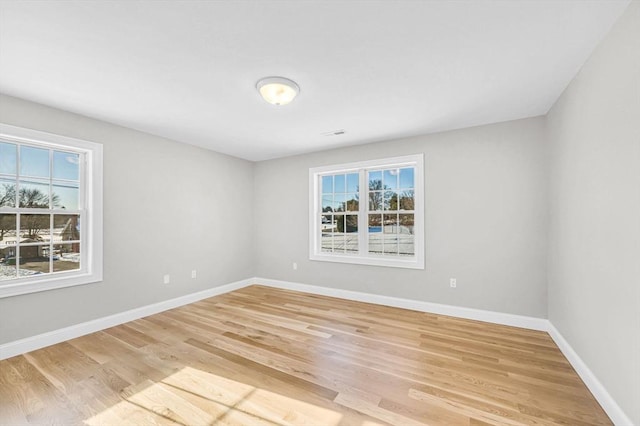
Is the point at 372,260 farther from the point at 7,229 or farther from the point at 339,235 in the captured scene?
the point at 7,229

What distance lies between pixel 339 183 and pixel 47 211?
388cm

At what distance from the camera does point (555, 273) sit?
2943mm

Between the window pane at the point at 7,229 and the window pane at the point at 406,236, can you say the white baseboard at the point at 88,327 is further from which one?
the window pane at the point at 406,236

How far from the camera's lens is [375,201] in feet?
14.8

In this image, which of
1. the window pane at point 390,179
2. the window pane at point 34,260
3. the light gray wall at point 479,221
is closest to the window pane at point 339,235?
the light gray wall at point 479,221

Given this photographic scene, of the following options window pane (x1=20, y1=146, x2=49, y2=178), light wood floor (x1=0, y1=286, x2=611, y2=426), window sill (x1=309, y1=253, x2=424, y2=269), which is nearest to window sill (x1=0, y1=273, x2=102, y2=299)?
light wood floor (x1=0, y1=286, x2=611, y2=426)

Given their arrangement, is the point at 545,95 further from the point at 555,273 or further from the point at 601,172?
the point at 555,273

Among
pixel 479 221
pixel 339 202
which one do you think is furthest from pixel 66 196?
pixel 479 221

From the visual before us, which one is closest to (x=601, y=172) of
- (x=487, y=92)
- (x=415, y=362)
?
(x=487, y=92)

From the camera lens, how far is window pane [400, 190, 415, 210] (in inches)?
164

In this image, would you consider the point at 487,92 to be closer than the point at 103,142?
Yes

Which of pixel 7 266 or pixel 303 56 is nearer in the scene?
pixel 303 56

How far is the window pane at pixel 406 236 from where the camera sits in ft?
13.7

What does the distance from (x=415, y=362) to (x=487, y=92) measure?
2680 millimetres
